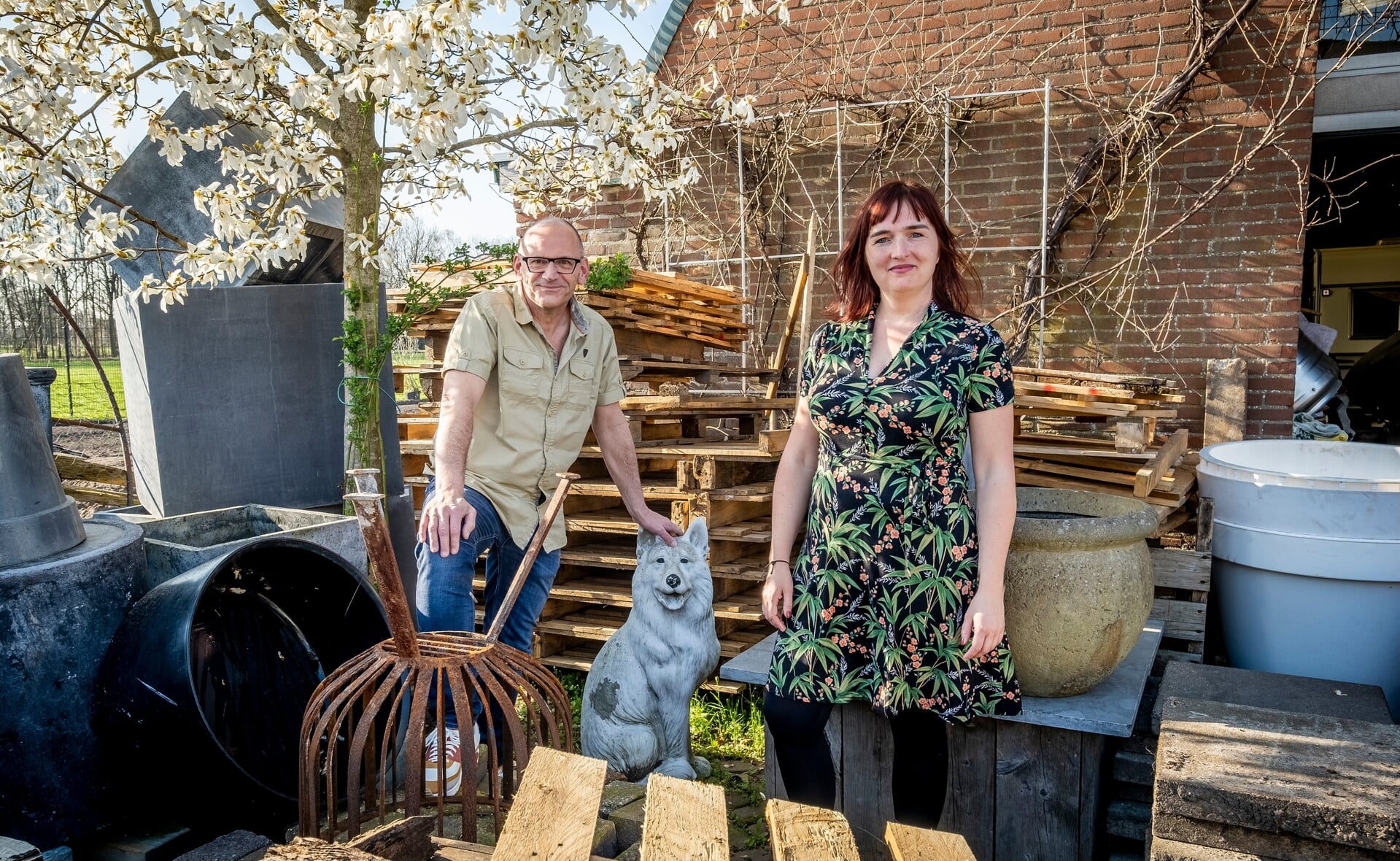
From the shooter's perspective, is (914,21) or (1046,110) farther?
(914,21)

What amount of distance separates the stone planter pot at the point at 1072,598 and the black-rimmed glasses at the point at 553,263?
5.20 ft

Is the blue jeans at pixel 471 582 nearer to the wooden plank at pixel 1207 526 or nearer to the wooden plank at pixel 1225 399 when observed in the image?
the wooden plank at pixel 1207 526

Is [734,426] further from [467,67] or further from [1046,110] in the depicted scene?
[467,67]

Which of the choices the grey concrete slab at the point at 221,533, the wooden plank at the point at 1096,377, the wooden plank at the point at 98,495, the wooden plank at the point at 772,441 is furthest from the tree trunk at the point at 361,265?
the wooden plank at the point at 98,495

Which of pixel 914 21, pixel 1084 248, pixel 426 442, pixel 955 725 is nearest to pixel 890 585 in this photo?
pixel 955 725

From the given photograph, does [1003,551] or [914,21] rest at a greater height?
[914,21]

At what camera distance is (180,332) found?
4.05 m

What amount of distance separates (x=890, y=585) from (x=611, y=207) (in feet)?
18.6

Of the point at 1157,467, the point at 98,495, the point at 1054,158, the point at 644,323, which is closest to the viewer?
the point at 1157,467

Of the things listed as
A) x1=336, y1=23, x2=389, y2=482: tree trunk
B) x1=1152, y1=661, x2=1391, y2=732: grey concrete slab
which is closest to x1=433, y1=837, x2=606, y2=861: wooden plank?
x1=1152, y1=661, x2=1391, y2=732: grey concrete slab

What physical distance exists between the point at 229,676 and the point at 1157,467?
3667 mm

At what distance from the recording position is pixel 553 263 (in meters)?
3.06

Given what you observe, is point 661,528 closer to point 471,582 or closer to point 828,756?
point 471,582

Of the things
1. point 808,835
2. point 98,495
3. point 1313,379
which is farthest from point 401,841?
point 1313,379
